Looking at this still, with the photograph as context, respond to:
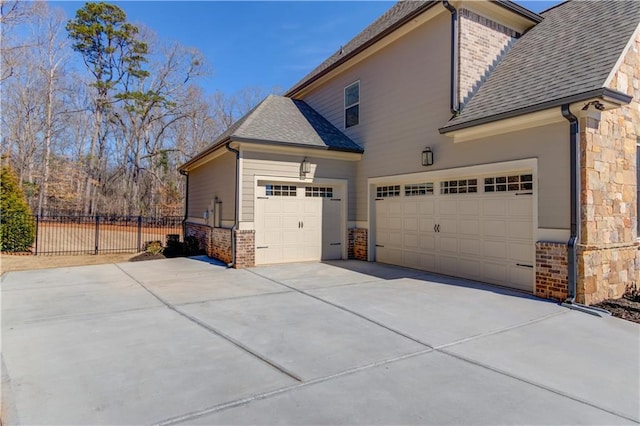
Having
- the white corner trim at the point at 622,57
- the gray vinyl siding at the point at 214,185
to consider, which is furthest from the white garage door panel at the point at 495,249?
the gray vinyl siding at the point at 214,185

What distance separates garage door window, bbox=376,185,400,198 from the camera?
378 inches

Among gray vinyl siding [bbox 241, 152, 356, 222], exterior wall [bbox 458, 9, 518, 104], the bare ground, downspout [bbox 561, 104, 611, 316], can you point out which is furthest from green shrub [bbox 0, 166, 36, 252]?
downspout [bbox 561, 104, 611, 316]

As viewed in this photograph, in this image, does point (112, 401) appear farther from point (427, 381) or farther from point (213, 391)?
point (427, 381)

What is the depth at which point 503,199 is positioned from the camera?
276 inches

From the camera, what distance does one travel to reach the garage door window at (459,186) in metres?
7.64

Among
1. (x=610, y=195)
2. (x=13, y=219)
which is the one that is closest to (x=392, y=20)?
(x=610, y=195)

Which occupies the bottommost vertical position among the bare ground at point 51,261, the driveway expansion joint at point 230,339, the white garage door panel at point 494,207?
the driveway expansion joint at point 230,339

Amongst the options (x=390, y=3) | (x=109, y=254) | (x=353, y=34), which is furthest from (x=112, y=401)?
(x=353, y=34)

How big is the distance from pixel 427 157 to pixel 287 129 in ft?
13.2

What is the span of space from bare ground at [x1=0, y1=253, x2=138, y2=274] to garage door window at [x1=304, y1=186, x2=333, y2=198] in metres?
5.87

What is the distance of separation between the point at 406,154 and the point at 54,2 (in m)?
24.2

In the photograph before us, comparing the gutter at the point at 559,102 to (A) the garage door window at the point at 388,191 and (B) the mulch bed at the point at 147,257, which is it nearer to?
(A) the garage door window at the point at 388,191

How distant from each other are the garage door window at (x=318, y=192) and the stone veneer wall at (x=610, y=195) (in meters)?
6.26

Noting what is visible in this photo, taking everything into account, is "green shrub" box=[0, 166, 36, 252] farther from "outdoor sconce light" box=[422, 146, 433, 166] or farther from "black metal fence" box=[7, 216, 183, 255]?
"outdoor sconce light" box=[422, 146, 433, 166]
